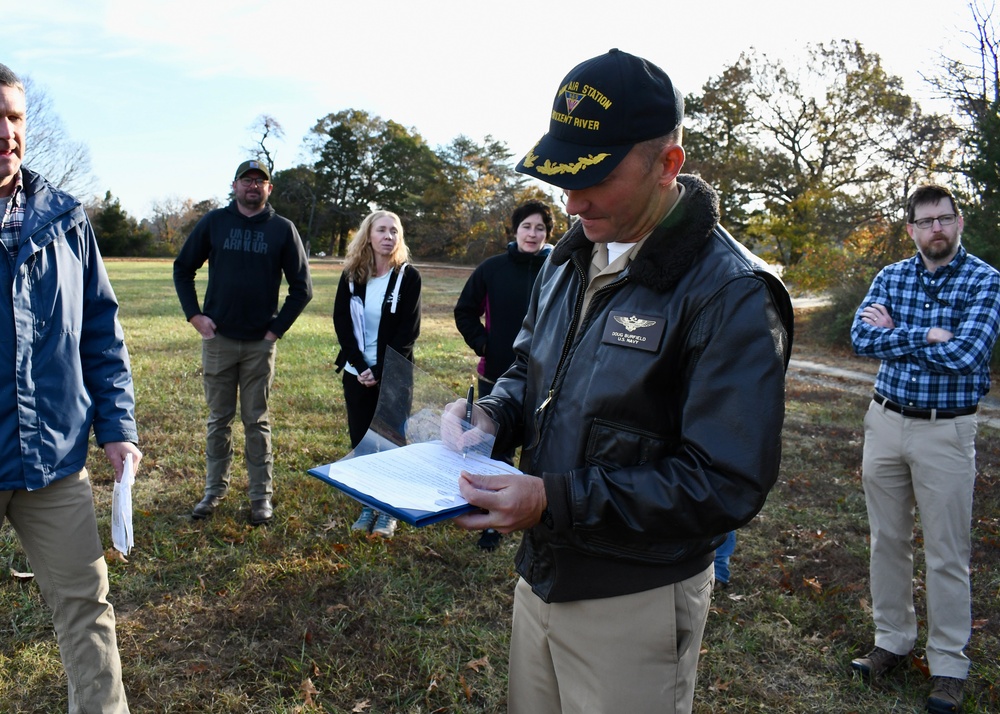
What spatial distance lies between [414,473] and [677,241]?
0.87m

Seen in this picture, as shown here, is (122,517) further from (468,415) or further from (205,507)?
(205,507)

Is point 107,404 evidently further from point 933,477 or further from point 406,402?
point 933,477

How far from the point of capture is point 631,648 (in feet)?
5.86

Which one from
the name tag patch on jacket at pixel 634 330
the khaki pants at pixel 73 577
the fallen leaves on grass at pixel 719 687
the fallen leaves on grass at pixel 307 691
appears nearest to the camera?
the name tag patch on jacket at pixel 634 330

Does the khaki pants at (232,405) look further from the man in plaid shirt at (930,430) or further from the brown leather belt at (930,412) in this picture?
the brown leather belt at (930,412)

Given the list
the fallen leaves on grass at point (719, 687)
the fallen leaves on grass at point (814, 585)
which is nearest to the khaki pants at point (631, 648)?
the fallen leaves on grass at point (719, 687)

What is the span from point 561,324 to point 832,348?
18162 millimetres

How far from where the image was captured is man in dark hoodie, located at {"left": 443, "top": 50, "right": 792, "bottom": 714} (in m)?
1.52

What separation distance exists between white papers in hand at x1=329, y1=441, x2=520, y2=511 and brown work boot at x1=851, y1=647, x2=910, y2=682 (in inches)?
116

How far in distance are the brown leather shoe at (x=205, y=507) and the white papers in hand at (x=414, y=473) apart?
3751 millimetres

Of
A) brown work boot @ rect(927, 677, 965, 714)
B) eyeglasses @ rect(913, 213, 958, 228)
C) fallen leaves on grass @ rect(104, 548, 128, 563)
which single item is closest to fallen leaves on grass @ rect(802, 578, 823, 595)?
brown work boot @ rect(927, 677, 965, 714)

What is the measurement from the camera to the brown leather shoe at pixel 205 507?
510 cm

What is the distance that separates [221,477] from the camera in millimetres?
5293

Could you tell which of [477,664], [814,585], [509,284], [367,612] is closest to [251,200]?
[509,284]
